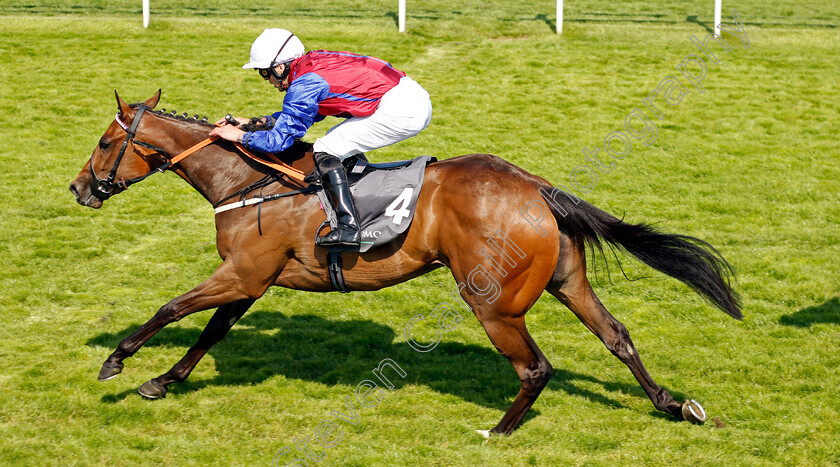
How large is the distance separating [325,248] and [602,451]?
1.99 m

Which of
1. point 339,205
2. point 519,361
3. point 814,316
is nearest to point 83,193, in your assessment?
point 339,205

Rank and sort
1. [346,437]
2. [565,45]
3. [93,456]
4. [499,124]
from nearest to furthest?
[93,456], [346,437], [499,124], [565,45]

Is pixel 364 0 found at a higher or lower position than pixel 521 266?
higher

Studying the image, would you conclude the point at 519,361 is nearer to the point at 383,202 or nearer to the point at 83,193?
the point at 383,202

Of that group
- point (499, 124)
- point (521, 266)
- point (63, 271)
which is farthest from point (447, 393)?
point (499, 124)

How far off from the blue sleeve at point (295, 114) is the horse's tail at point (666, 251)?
1593 mm

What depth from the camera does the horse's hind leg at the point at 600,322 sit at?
477 cm

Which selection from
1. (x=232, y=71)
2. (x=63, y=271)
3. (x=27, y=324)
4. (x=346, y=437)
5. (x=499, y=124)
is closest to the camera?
(x=346, y=437)

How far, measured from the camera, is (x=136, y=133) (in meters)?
4.97

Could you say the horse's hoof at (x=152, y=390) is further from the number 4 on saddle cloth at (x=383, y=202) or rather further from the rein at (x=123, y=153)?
the number 4 on saddle cloth at (x=383, y=202)

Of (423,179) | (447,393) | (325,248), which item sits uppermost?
(423,179)

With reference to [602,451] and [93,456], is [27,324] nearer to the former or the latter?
[93,456]

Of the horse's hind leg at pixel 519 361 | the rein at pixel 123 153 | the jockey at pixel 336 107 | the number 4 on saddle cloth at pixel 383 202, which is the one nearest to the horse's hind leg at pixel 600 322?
the horse's hind leg at pixel 519 361

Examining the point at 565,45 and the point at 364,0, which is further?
the point at 364,0
